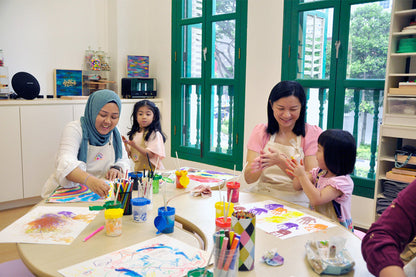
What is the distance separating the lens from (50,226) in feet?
4.64

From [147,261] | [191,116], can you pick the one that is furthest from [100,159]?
[191,116]

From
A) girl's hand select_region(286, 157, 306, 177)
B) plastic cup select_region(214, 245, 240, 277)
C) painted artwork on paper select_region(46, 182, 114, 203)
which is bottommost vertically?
painted artwork on paper select_region(46, 182, 114, 203)

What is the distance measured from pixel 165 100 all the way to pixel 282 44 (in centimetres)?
186

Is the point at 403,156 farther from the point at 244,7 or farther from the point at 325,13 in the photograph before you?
the point at 244,7

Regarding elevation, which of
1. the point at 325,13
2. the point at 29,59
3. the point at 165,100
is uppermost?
the point at 325,13

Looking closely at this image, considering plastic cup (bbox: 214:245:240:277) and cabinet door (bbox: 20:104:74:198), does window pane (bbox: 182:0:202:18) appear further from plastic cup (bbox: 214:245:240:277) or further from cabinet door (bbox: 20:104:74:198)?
plastic cup (bbox: 214:245:240:277)

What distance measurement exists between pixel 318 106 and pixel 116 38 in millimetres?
2692

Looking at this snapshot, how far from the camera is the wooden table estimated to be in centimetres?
110

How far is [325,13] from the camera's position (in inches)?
129

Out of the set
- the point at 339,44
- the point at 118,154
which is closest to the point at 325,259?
the point at 118,154

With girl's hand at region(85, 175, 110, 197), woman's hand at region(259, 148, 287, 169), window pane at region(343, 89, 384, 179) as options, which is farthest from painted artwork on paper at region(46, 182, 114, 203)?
window pane at region(343, 89, 384, 179)

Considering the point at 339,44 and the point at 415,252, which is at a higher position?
the point at 339,44

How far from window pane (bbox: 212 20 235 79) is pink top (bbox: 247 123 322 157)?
6.53 feet

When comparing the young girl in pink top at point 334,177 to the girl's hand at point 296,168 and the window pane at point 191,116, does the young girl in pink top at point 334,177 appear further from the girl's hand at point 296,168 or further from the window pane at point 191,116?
the window pane at point 191,116
